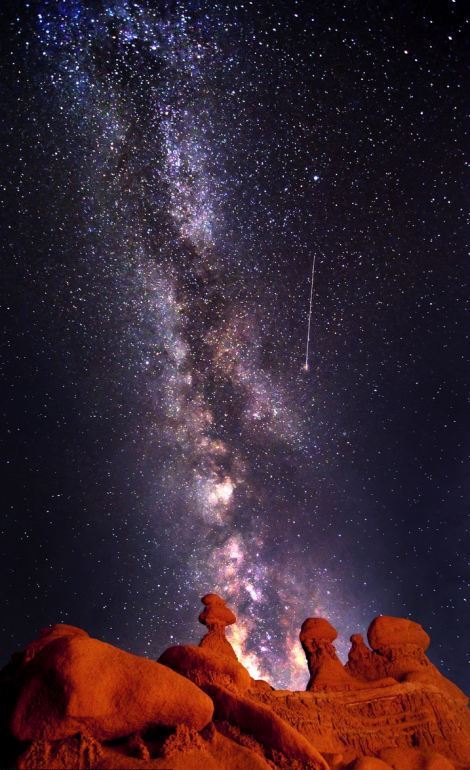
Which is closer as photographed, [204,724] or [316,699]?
[204,724]

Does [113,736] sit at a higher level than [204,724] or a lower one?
lower

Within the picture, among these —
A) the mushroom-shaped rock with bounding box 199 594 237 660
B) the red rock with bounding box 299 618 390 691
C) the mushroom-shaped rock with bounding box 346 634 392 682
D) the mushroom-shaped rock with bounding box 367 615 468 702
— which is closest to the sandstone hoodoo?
the red rock with bounding box 299 618 390 691

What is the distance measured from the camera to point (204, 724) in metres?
Result: 6.58

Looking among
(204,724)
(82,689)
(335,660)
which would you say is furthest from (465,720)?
(82,689)

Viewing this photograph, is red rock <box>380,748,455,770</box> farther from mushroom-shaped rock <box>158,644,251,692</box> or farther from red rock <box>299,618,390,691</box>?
mushroom-shaped rock <box>158,644,251,692</box>

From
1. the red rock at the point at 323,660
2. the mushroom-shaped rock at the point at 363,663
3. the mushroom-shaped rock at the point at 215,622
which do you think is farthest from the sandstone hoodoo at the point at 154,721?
the mushroom-shaped rock at the point at 363,663

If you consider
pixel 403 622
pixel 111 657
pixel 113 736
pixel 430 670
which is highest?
pixel 403 622

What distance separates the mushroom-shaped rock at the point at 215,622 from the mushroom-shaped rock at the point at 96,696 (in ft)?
32.3

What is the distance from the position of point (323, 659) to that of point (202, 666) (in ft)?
30.8

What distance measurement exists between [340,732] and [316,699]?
3.27 ft

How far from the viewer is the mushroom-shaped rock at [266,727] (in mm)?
6852

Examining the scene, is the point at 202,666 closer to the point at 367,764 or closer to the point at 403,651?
the point at 367,764

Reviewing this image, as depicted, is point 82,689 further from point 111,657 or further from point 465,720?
point 465,720

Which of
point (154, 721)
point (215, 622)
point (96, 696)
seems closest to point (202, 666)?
point (154, 721)
